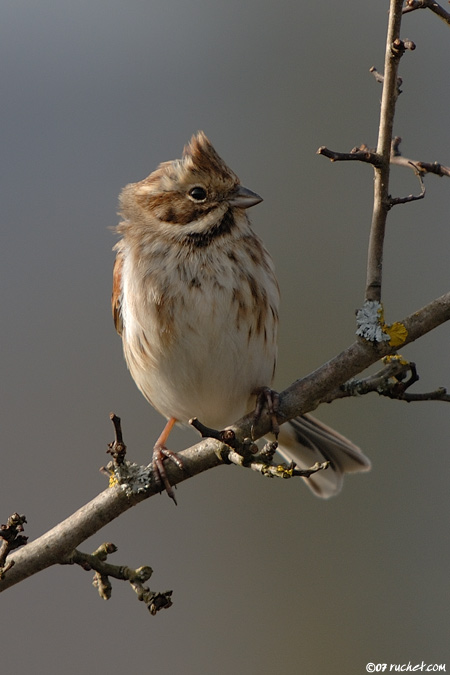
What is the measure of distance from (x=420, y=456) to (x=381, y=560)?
134 centimetres

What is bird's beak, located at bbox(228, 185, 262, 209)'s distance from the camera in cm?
498

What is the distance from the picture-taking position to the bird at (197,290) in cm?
490

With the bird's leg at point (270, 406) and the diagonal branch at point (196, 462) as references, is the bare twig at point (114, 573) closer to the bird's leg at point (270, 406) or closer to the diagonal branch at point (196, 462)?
the diagonal branch at point (196, 462)

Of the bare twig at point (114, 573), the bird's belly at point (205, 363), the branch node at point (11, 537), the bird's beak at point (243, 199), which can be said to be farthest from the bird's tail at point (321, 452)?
the branch node at point (11, 537)

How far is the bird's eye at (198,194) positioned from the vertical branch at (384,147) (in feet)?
5.13

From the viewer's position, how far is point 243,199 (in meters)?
5.00

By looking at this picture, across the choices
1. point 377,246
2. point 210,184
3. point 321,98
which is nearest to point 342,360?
point 377,246

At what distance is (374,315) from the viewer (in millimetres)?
3742

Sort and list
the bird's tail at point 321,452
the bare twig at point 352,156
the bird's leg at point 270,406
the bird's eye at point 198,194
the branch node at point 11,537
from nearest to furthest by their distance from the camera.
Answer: the bare twig at point 352,156, the branch node at point 11,537, the bird's leg at point 270,406, the bird's eye at point 198,194, the bird's tail at point 321,452

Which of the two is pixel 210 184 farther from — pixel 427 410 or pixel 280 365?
pixel 427 410

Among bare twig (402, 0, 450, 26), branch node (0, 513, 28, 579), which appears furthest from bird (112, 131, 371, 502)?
bare twig (402, 0, 450, 26)

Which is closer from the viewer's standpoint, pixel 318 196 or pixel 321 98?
pixel 318 196

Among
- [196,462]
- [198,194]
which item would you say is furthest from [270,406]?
[198,194]

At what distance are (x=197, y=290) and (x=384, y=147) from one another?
5.21ft
